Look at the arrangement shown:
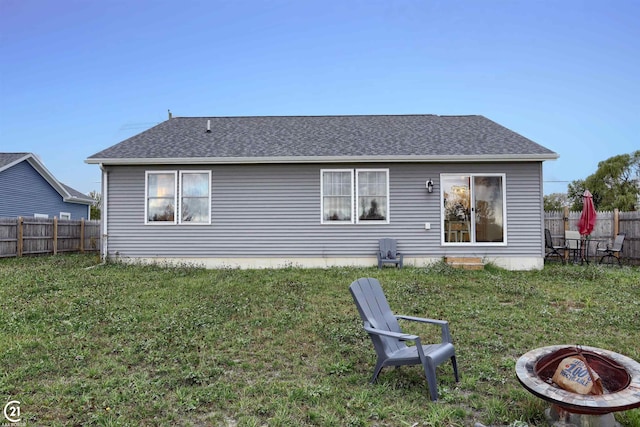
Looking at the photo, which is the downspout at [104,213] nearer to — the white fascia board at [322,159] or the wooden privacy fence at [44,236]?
the white fascia board at [322,159]

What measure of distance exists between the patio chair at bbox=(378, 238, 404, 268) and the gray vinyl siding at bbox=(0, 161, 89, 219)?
16.8 metres

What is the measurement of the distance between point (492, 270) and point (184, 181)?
27.5 feet

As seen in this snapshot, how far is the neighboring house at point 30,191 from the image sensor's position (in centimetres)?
1664

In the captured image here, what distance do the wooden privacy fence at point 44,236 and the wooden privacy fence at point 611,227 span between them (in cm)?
1786

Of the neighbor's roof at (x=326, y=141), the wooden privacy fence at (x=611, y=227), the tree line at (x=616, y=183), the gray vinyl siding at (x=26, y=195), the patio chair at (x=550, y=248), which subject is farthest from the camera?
the tree line at (x=616, y=183)

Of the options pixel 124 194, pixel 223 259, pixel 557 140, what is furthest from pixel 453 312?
pixel 557 140

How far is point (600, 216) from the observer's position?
39.9 ft

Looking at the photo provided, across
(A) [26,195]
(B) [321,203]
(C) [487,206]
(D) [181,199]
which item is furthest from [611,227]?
(A) [26,195]

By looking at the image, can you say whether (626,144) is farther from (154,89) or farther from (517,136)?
(154,89)

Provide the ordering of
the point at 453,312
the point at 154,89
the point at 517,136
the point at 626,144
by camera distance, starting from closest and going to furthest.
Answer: the point at 453,312 < the point at 517,136 < the point at 154,89 < the point at 626,144

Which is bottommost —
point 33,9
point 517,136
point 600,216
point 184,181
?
point 600,216

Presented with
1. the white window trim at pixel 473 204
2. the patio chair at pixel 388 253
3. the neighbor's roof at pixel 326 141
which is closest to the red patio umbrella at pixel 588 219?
the neighbor's roof at pixel 326 141

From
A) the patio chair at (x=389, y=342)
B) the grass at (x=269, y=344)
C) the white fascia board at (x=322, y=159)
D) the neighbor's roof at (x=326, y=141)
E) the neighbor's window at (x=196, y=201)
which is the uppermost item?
the neighbor's roof at (x=326, y=141)

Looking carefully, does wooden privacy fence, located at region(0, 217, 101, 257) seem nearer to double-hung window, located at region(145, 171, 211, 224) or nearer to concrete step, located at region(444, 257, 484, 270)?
double-hung window, located at region(145, 171, 211, 224)
